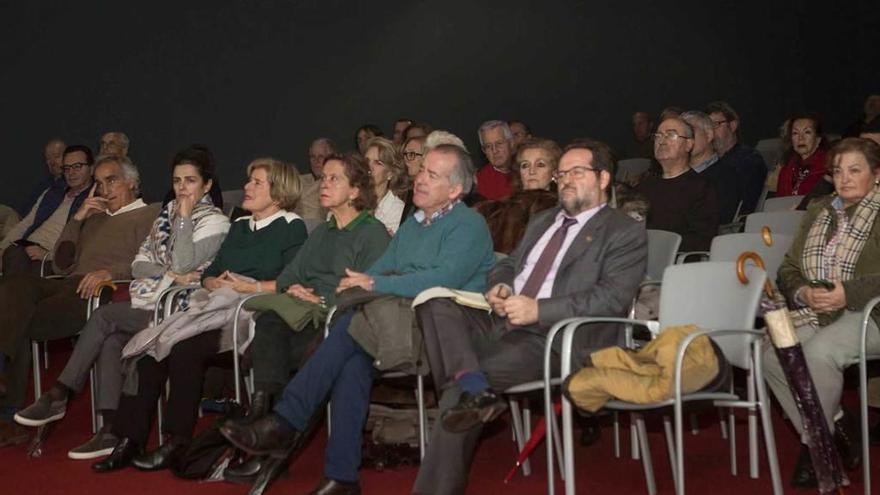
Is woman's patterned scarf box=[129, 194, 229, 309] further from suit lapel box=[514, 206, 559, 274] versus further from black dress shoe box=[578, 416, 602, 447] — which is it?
black dress shoe box=[578, 416, 602, 447]

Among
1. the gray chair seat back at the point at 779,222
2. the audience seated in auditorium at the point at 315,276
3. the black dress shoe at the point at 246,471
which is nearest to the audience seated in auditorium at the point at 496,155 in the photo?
the audience seated in auditorium at the point at 315,276

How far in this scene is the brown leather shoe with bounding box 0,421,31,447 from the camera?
5410 millimetres

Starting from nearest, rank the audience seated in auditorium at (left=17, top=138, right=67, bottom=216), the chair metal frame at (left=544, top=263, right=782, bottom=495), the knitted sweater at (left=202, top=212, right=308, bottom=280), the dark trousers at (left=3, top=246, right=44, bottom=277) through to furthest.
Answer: the chair metal frame at (left=544, top=263, right=782, bottom=495), the knitted sweater at (left=202, top=212, right=308, bottom=280), the dark trousers at (left=3, top=246, right=44, bottom=277), the audience seated in auditorium at (left=17, top=138, right=67, bottom=216)

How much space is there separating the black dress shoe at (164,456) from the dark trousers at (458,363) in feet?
3.93

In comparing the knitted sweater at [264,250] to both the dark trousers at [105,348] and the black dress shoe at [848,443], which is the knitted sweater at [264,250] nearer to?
the dark trousers at [105,348]

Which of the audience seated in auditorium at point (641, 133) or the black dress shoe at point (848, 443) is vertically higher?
the audience seated in auditorium at point (641, 133)

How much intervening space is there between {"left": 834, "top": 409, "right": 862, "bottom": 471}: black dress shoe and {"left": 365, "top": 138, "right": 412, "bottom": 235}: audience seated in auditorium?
227 cm

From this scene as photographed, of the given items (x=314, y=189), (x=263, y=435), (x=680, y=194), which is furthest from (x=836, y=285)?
(x=314, y=189)

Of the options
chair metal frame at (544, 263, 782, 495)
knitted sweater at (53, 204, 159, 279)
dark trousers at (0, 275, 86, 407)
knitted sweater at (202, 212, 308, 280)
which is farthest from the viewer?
knitted sweater at (53, 204, 159, 279)

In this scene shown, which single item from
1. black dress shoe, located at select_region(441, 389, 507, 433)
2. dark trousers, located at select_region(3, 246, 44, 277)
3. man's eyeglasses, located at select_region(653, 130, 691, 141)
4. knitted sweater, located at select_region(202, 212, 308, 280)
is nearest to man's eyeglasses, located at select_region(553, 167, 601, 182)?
black dress shoe, located at select_region(441, 389, 507, 433)

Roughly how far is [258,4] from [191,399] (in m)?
5.08

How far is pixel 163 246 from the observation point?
567 centimetres

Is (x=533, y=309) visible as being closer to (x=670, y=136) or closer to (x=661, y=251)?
(x=661, y=251)

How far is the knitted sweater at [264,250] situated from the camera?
533cm
